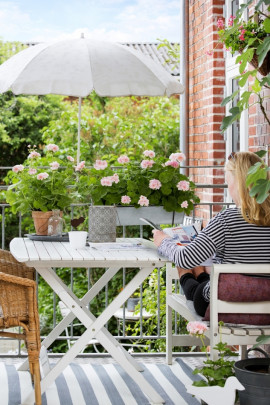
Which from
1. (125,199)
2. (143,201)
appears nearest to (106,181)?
(125,199)

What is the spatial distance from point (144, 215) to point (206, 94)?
233 cm

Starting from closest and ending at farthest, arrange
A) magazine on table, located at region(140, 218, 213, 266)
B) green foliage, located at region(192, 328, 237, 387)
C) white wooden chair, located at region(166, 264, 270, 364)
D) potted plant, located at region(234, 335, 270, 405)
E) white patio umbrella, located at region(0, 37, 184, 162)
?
potted plant, located at region(234, 335, 270, 405) → green foliage, located at region(192, 328, 237, 387) → white wooden chair, located at region(166, 264, 270, 364) → magazine on table, located at region(140, 218, 213, 266) → white patio umbrella, located at region(0, 37, 184, 162)

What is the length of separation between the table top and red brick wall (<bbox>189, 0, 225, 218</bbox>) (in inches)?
100

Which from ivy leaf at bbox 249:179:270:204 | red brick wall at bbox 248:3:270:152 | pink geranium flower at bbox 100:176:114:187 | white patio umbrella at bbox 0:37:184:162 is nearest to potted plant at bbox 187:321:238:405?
ivy leaf at bbox 249:179:270:204

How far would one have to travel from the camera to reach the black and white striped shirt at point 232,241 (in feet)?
10.9

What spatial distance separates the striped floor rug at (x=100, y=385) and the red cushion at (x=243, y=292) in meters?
0.62

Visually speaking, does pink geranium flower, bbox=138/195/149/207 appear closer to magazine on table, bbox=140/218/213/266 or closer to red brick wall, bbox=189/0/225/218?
magazine on table, bbox=140/218/213/266

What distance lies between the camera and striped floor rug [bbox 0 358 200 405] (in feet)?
12.1

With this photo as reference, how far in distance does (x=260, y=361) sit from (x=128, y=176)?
1.54 m

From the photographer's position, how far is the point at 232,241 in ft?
11.0

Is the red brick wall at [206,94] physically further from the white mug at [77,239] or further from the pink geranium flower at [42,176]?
the white mug at [77,239]

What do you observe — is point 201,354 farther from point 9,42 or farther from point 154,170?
point 9,42

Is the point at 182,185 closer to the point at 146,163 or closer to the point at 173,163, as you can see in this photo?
the point at 173,163

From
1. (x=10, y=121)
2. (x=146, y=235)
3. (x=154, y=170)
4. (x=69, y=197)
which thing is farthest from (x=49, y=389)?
(x=10, y=121)
